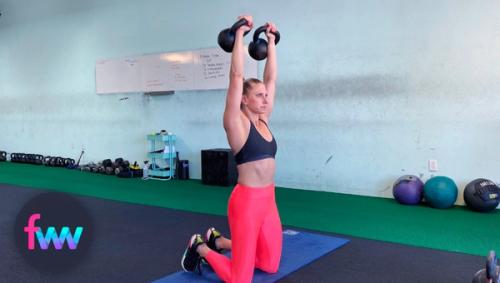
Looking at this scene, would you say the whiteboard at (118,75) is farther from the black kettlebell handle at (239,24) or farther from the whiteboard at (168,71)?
the black kettlebell handle at (239,24)

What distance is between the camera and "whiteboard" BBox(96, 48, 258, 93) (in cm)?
527

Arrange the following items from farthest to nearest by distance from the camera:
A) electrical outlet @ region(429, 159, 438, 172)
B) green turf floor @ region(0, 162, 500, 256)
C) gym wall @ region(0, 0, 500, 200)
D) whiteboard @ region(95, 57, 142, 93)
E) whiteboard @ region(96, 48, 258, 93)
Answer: whiteboard @ region(95, 57, 142, 93) → whiteboard @ region(96, 48, 258, 93) → electrical outlet @ region(429, 159, 438, 172) → gym wall @ region(0, 0, 500, 200) → green turf floor @ region(0, 162, 500, 256)

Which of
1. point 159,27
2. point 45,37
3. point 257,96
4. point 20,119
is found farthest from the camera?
→ point 20,119

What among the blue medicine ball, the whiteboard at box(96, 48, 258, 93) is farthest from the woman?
the whiteboard at box(96, 48, 258, 93)

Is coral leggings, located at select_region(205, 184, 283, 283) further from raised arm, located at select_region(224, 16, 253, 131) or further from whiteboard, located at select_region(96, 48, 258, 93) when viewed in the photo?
whiteboard, located at select_region(96, 48, 258, 93)

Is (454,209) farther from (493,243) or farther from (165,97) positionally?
(165,97)

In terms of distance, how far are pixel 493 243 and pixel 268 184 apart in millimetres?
1740

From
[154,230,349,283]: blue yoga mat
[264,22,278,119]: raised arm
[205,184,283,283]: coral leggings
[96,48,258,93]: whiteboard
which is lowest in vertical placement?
[154,230,349,283]: blue yoga mat

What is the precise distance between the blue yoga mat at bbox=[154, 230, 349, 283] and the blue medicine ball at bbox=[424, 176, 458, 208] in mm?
1285

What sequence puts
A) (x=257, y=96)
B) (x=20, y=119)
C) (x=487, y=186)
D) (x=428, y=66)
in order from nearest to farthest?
(x=257, y=96) < (x=487, y=186) < (x=428, y=66) < (x=20, y=119)

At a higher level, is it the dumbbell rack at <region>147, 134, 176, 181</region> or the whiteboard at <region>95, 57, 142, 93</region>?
the whiteboard at <region>95, 57, 142, 93</region>

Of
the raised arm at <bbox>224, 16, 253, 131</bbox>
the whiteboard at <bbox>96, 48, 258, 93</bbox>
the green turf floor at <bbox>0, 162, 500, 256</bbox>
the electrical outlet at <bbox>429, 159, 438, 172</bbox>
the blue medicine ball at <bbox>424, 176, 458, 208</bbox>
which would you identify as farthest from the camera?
the whiteboard at <bbox>96, 48, 258, 93</bbox>

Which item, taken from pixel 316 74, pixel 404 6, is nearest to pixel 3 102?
pixel 316 74

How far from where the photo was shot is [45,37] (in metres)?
7.21
